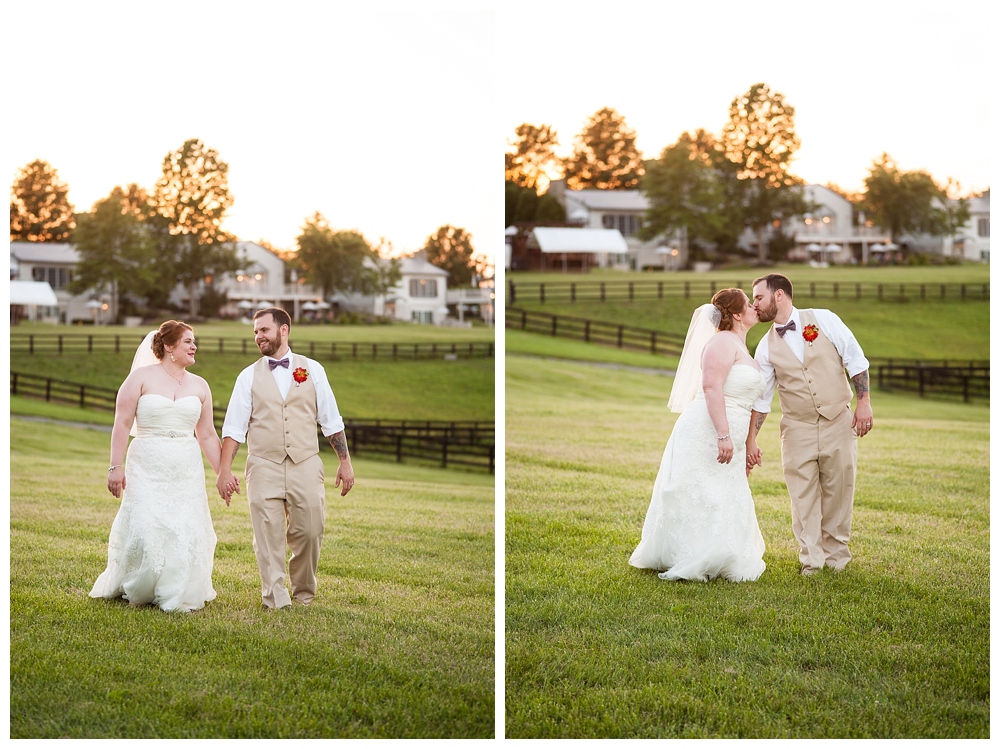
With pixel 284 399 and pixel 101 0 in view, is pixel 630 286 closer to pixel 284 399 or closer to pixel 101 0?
pixel 284 399

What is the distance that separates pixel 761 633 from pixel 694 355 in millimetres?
1323

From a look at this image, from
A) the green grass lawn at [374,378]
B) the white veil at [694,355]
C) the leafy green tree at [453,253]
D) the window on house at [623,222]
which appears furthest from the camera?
the green grass lawn at [374,378]

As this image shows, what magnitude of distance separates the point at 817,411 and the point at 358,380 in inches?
182

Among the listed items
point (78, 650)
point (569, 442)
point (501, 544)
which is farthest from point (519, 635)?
point (569, 442)

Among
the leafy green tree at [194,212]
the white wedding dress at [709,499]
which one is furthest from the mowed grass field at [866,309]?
the leafy green tree at [194,212]

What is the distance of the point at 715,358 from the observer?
4.09 metres

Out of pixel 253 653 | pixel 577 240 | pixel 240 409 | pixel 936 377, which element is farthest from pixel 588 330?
pixel 253 653

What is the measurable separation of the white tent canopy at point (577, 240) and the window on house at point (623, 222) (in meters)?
0.05

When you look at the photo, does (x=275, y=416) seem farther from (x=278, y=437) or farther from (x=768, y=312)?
(x=768, y=312)

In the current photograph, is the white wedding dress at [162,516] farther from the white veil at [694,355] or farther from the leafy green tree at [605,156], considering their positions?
the leafy green tree at [605,156]

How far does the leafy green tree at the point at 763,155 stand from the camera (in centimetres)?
627

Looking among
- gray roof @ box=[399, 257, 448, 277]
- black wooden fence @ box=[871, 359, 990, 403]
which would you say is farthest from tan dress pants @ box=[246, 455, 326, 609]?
black wooden fence @ box=[871, 359, 990, 403]
